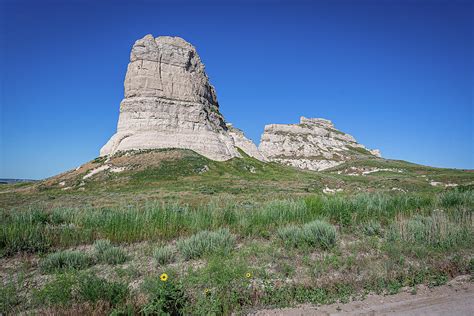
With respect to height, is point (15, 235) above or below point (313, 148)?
below

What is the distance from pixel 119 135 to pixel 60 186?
14.0m

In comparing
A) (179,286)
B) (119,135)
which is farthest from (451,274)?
(119,135)

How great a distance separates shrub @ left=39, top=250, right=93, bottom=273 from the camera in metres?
6.25

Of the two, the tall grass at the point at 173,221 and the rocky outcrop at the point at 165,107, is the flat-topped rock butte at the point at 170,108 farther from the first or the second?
the tall grass at the point at 173,221

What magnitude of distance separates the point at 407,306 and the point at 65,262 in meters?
6.83

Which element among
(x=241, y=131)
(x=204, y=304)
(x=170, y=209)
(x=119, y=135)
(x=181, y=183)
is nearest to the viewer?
(x=204, y=304)

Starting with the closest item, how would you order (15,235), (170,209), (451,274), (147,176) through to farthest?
(451,274) < (15,235) < (170,209) < (147,176)

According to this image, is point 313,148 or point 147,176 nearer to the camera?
point 147,176

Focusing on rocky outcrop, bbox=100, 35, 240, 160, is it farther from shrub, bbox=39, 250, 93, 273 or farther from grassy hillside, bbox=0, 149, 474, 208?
shrub, bbox=39, 250, 93, 273

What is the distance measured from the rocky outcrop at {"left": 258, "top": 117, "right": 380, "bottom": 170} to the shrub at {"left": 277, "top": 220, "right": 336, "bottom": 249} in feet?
→ 340

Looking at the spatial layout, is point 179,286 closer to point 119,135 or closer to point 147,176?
point 147,176

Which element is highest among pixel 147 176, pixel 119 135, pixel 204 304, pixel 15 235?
pixel 119 135

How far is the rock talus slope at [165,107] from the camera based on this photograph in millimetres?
49969

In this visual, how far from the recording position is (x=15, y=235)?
7773 millimetres
